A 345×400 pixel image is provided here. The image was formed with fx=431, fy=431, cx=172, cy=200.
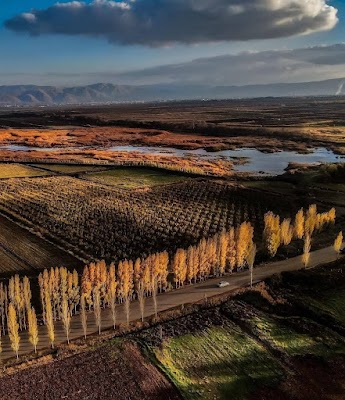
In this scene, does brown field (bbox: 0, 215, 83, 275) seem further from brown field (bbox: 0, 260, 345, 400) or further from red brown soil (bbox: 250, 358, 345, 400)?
red brown soil (bbox: 250, 358, 345, 400)

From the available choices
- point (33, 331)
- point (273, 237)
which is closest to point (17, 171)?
point (273, 237)

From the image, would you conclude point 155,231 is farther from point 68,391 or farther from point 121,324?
point 68,391

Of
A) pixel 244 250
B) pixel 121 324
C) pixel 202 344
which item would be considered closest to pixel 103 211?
pixel 244 250

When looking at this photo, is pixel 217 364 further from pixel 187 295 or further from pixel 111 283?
pixel 111 283

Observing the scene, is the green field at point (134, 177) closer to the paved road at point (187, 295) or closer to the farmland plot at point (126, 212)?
the farmland plot at point (126, 212)

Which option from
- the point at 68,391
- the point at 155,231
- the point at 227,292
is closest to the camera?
the point at 68,391

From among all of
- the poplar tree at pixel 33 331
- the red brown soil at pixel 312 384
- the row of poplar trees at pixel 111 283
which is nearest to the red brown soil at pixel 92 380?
the poplar tree at pixel 33 331
